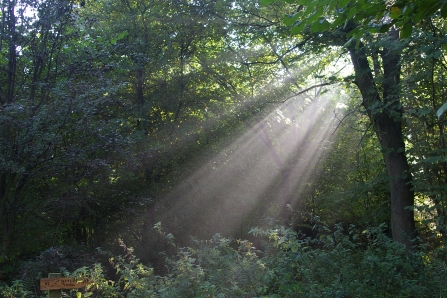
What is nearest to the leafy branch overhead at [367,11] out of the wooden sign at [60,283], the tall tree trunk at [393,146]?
the wooden sign at [60,283]

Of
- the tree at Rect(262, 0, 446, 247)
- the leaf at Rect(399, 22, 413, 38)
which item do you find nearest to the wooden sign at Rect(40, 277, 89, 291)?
the leaf at Rect(399, 22, 413, 38)

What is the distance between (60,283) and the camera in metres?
4.87

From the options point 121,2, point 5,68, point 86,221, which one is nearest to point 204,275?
point 5,68

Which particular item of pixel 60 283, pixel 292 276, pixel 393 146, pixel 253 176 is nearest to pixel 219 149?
pixel 253 176

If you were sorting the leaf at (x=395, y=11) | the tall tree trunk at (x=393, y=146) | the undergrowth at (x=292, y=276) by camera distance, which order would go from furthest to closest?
1. the tall tree trunk at (x=393, y=146)
2. the undergrowth at (x=292, y=276)
3. the leaf at (x=395, y=11)

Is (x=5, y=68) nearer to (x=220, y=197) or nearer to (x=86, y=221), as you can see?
(x=86, y=221)

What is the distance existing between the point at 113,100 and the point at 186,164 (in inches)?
219

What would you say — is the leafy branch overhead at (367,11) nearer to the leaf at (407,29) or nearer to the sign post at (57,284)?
the leaf at (407,29)

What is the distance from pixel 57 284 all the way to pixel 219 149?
33.4 feet

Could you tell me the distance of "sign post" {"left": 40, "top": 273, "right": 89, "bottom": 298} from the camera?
4754 mm

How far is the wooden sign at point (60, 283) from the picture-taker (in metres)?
4.74

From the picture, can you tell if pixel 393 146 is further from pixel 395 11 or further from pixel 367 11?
pixel 395 11

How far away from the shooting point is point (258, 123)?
15.4 meters

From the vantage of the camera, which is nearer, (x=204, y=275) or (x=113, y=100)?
(x=204, y=275)
